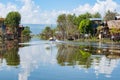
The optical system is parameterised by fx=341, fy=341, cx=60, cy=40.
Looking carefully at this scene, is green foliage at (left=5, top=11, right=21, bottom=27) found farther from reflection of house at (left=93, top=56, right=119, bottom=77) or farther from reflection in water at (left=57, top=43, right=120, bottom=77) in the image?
reflection of house at (left=93, top=56, right=119, bottom=77)

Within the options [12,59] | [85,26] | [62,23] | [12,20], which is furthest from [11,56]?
[62,23]

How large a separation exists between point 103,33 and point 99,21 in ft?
68.7

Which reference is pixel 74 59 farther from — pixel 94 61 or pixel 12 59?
pixel 12 59

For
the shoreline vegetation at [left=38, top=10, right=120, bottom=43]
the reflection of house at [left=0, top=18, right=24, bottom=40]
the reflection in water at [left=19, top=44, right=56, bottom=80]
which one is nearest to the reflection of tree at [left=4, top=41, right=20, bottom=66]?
the reflection in water at [left=19, top=44, right=56, bottom=80]

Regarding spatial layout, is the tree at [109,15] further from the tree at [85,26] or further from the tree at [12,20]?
the tree at [12,20]

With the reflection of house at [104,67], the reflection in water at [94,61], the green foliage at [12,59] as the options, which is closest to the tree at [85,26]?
the reflection in water at [94,61]

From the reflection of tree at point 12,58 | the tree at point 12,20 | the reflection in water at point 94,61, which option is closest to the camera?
the reflection in water at point 94,61

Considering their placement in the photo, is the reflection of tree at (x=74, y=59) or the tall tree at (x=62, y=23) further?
the tall tree at (x=62, y=23)

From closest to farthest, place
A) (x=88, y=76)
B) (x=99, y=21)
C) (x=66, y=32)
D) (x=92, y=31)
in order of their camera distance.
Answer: (x=88, y=76) → (x=92, y=31) → (x=99, y=21) → (x=66, y=32)


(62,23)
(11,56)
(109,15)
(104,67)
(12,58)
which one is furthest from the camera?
(62,23)

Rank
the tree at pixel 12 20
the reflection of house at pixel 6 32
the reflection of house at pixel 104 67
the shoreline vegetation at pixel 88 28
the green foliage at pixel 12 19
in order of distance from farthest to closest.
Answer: the tree at pixel 12 20 → the green foliage at pixel 12 19 → the reflection of house at pixel 6 32 → the shoreline vegetation at pixel 88 28 → the reflection of house at pixel 104 67

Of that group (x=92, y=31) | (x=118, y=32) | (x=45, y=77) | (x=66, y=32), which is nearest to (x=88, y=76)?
(x=45, y=77)

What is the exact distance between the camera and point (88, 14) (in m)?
171

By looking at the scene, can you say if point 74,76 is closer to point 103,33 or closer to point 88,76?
point 88,76
